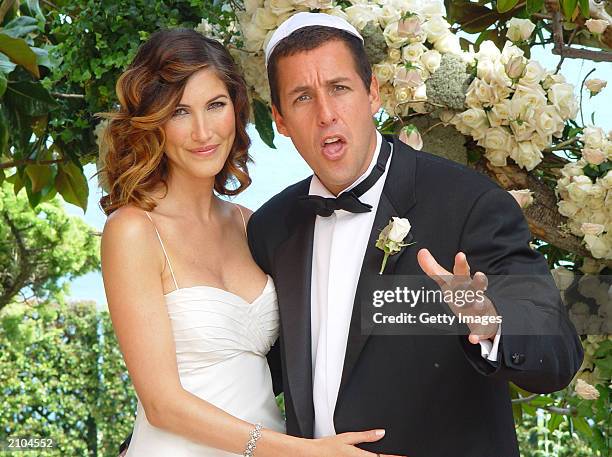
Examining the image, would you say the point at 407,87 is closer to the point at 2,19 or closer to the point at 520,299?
the point at 520,299

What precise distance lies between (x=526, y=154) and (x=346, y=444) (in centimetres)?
101

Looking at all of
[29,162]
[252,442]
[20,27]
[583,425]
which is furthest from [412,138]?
[29,162]

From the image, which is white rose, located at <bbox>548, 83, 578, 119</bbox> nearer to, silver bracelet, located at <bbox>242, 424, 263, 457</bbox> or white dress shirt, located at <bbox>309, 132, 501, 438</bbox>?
white dress shirt, located at <bbox>309, 132, 501, 438</bbox>

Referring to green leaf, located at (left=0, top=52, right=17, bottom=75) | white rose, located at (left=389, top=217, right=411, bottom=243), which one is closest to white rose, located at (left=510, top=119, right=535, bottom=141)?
white rose, located at (left=389, top=217, right=411, bottom=243)

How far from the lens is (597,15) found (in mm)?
2857

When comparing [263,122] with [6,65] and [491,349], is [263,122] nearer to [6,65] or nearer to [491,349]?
[6,65]

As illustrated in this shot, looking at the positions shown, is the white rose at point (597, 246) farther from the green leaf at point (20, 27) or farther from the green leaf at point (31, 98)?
the green leaf at point (20, 27)

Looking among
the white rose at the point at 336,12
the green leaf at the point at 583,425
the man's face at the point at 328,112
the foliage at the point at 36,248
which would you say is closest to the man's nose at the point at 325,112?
the man's face at the point at 328,112

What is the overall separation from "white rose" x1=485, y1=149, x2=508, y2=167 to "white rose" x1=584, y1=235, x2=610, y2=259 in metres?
0.32

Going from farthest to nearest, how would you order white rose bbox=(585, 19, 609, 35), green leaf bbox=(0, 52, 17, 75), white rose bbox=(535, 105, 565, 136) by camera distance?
green leaf bbox=(0, 52, 17, 75) → white rose bbox=(585, 19, 609, 35) → white rose bbox=(535, 105, 565, 136)

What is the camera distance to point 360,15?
2.70m

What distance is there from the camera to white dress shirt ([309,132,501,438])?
232cm

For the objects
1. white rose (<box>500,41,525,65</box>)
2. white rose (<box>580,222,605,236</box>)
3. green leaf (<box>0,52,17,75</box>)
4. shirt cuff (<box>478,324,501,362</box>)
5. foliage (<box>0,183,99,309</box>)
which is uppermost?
foliage (<box>0,183,99,309</box>)

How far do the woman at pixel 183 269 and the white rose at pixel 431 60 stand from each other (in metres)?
0.54
